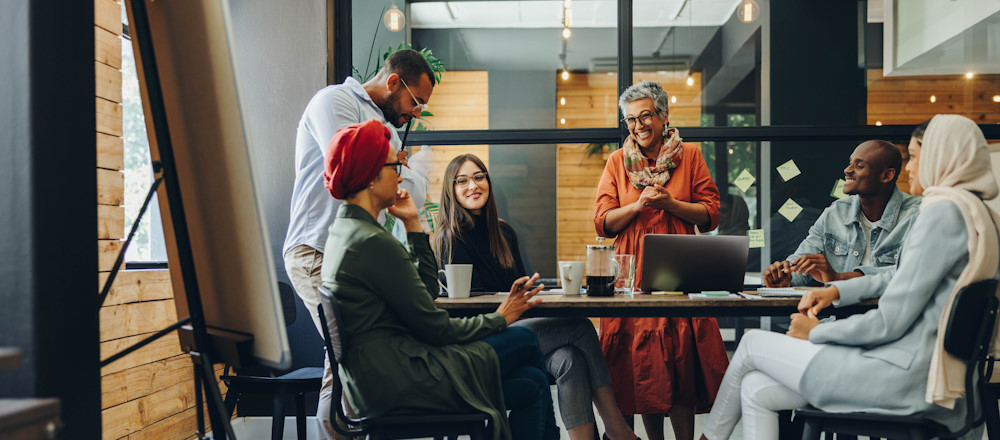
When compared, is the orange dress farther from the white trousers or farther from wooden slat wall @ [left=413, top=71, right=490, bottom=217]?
wooden slat wall @ [left=413, top=71, right=490, bottom=217]

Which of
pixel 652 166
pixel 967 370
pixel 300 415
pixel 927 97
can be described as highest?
pixel 927 97

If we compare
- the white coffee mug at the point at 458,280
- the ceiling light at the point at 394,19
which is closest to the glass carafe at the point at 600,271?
the white coffee mug at the point at 458,280

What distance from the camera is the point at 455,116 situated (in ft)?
13.4

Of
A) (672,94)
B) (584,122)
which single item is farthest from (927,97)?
(584,122)

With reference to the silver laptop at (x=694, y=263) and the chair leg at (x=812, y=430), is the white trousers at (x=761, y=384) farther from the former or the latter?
the silver laptop at (x=694, y=263)

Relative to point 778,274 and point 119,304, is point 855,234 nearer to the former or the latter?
point 778,274

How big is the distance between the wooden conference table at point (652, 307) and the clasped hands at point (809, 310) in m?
0.09

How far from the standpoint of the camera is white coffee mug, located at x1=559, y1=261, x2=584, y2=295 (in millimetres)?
2293

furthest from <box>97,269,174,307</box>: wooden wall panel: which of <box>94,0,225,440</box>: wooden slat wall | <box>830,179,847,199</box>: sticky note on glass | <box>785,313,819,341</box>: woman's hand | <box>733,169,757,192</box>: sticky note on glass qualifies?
<box>830,179,847,199</box>: sticky note on glass

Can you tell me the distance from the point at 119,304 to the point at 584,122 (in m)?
2.54

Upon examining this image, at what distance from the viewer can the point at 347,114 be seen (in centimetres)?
240

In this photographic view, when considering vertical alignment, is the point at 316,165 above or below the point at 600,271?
above

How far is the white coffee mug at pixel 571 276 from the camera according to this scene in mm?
2293

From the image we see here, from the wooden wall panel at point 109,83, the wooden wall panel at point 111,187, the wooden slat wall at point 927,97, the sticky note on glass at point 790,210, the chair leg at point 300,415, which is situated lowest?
the chair leg at point 300,415
